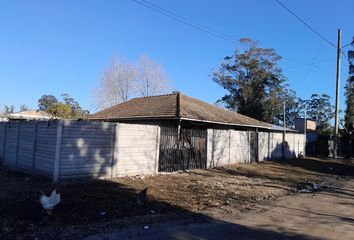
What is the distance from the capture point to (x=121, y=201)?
32.8 ft

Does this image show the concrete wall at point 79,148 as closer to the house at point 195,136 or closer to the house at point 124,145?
the house at point 124,145

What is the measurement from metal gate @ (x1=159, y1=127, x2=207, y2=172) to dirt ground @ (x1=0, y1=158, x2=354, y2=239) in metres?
0.84

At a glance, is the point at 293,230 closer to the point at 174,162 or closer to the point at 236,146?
the point at 174,162

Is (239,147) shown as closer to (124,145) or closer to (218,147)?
(218,147)

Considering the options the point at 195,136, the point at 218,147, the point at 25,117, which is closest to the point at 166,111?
the point at 218,147

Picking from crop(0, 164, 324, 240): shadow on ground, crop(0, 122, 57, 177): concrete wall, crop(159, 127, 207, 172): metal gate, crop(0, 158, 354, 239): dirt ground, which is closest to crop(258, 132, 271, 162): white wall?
crop(159, 127, 207, 172): metal gate

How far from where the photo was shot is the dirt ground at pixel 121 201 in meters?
7.46

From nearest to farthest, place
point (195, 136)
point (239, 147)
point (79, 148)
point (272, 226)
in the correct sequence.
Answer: point (272, 226), point (79, 148), point (195, 136), point (239, 147)

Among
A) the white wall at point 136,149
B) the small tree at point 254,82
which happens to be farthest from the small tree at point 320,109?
the white wall at point 136,149

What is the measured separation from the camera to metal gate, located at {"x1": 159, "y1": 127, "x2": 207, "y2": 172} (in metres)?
16.4

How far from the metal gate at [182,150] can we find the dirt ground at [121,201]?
0.84m

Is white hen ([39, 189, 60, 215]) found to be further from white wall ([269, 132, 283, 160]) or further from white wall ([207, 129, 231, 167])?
white wall ([269, 132, 283, 160])

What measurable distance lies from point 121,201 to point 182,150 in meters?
7.74

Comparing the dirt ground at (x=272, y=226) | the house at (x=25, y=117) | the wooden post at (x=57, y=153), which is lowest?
the dirt ground at (x=272, y=226)
